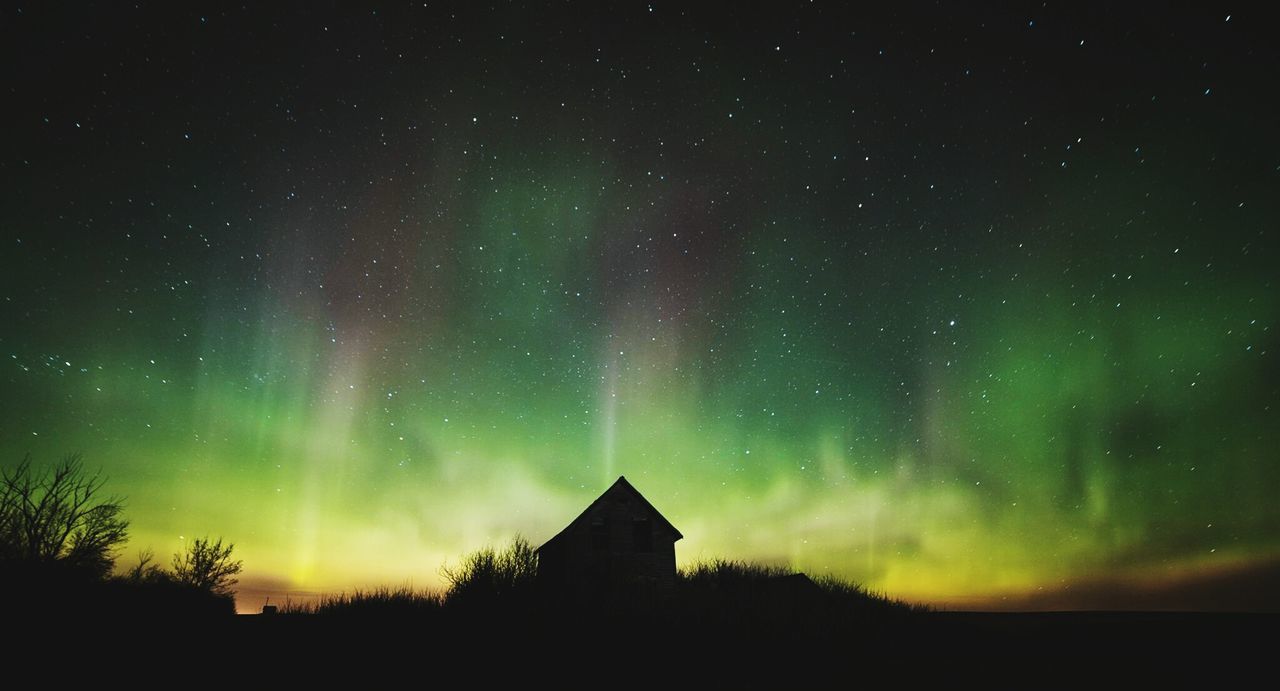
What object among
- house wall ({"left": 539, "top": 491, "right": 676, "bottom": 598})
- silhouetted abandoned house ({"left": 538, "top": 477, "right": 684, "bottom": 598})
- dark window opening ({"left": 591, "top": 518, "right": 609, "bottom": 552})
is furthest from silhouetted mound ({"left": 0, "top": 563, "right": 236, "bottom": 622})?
dark window opening ({"left": 591, "top": 518, "right": 609, "bottom": 552})

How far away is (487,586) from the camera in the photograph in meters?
19.5

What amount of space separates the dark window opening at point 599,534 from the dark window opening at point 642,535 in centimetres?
145

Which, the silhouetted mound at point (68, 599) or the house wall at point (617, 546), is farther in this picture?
the house wall at point (617, 546)

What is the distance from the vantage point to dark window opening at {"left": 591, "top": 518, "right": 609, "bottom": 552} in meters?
29.1

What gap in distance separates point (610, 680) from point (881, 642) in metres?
8.35

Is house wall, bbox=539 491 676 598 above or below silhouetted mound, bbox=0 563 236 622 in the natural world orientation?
above

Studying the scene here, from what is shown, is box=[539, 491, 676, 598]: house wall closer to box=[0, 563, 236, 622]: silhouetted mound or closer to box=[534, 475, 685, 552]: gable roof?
box=[534, 475, 685, 552]: gable roof

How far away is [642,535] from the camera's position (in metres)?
29.9

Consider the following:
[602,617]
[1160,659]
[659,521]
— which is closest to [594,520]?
[659,521]

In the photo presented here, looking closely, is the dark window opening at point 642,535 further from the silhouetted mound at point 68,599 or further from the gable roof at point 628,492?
the silhouetted mound at point 68,599

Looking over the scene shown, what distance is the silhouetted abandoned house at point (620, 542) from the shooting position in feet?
93.5

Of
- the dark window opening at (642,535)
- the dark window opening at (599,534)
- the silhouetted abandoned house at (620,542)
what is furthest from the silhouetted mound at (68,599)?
the dark window opening at (642,535)

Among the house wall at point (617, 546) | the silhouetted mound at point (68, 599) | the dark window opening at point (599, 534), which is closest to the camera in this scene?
the silhouetted mound at point (68, 599)

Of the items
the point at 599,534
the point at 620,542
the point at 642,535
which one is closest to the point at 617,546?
the point at 620,542
